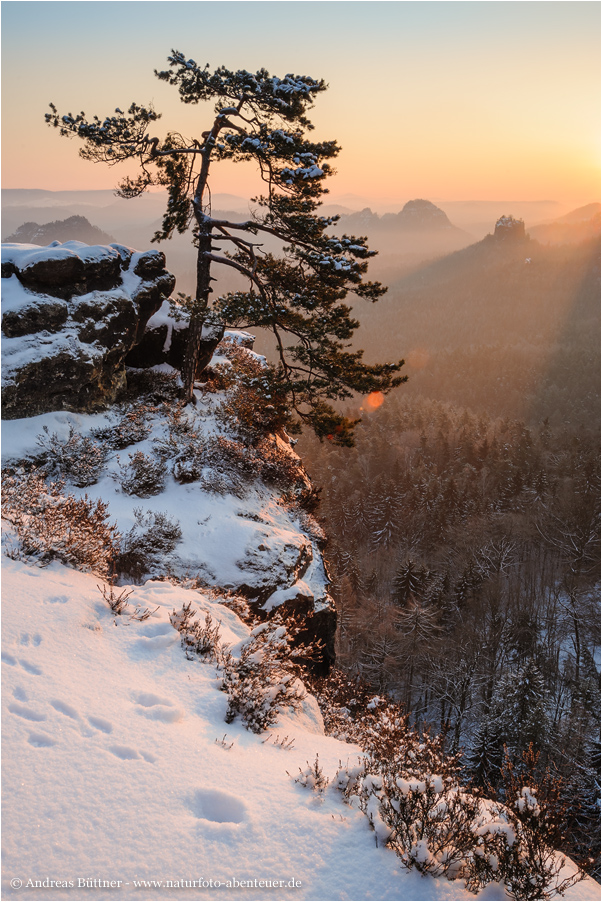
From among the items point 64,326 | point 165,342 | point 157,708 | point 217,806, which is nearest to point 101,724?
point 157,708

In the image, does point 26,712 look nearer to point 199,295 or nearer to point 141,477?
point 141,477

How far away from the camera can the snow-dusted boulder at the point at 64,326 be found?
39.1 ft

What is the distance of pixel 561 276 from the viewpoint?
19662 centimetres

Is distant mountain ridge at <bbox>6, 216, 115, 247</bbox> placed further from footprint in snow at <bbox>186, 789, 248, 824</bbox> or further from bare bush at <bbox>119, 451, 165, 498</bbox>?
footprint in snow at <bbox>186, 789, 248, 824</bbox>

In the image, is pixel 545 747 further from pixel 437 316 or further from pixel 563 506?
pixel 437 316

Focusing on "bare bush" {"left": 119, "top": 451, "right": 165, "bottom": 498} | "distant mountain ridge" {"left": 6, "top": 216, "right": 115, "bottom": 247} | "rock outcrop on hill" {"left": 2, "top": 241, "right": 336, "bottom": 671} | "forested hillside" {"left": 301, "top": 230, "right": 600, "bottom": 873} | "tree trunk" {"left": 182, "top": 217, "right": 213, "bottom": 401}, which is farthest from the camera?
"distant mountain ridge" {"left": 6, "top": 216, "right": 115, "bottom": 247}

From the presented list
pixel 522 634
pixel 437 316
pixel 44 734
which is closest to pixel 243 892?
pixel 44 734

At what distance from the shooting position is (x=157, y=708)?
433 cm

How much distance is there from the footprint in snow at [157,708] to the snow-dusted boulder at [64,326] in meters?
9.52

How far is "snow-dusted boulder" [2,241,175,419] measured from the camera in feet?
39.1

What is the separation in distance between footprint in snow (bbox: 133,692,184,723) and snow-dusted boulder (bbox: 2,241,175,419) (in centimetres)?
952

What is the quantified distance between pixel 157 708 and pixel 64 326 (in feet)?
36.8

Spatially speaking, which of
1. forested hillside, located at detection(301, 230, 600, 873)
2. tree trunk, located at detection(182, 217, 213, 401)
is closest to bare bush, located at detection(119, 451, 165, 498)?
tree trunk, located at detection(182, 217, 213, 401)

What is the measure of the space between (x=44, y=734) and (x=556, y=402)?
408ft
